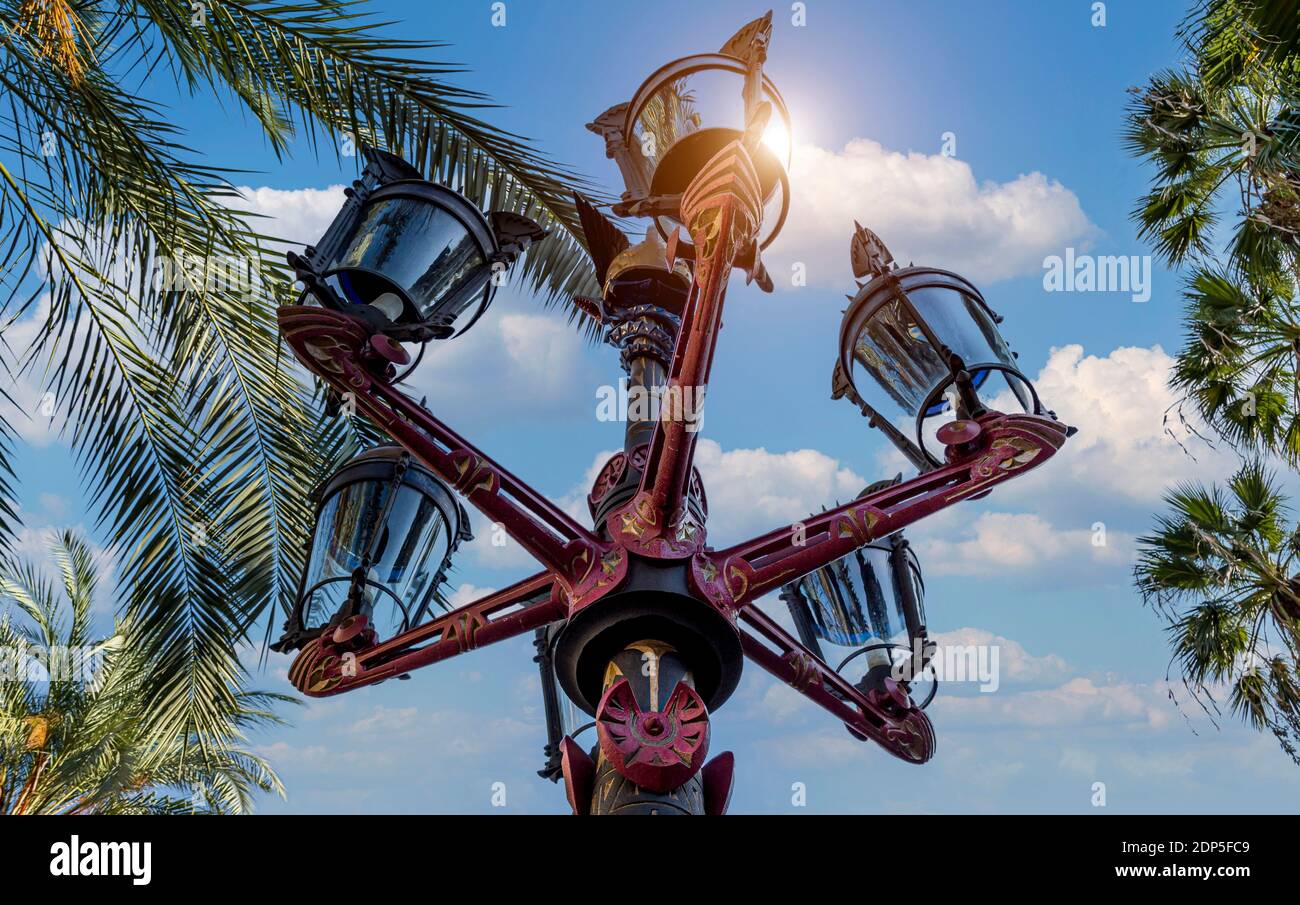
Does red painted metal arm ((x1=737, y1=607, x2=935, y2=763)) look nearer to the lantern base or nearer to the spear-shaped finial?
the lantern base

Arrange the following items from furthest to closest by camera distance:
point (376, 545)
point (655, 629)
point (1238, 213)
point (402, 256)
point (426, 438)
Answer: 1. point (1238, 213)
2. point (376, 545)
3. point (402, 256)
4. point (426, 438)
5. point (655, 629)

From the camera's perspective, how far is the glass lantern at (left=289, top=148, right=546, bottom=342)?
3072mm

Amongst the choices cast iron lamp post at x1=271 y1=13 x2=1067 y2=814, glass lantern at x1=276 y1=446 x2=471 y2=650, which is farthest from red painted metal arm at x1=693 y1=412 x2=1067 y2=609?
glass lantern at x1=276 y1=446 x2=471 y2=650

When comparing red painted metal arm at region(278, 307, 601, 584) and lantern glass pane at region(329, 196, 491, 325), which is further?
lantern glass pane at region(329, 196, 491, 325)

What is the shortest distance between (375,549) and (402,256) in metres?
0.95

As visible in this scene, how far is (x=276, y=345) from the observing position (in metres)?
5.37

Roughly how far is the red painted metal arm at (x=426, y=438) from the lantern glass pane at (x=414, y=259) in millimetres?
228

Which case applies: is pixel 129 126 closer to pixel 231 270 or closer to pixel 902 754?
pixel 231 270

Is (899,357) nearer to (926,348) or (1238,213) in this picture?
(926,348)

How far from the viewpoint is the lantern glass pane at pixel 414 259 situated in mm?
3088

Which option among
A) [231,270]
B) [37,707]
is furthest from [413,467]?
[37,707]

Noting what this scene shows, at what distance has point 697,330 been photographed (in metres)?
2.66

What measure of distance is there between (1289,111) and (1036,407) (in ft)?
17.1

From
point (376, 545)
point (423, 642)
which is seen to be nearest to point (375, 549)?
point (376, 545)
